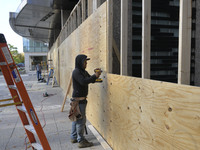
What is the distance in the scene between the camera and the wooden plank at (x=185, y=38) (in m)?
1.58

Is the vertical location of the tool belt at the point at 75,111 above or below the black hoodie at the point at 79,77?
below

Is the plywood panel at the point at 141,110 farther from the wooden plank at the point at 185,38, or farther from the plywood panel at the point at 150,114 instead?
the wooden plank at the point at 185,38

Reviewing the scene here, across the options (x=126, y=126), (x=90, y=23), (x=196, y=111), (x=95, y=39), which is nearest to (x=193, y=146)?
(x=196, y=111)

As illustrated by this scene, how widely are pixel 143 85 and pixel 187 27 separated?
0.86 metres

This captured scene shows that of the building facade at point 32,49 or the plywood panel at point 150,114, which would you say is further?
the building facade at point 32,49

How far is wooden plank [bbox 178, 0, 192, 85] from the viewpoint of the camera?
158 centimetres

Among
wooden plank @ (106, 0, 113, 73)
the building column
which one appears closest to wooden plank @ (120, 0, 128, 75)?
wooden plank @ (106, 0, 113, 73)

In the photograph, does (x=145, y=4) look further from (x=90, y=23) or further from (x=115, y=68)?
(x=90, y=23)

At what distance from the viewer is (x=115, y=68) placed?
3684mm

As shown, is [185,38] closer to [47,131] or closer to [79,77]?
[79,77]

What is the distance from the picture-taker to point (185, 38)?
1.60m

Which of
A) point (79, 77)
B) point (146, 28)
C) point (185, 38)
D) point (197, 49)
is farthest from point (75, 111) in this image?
point (197, 49)

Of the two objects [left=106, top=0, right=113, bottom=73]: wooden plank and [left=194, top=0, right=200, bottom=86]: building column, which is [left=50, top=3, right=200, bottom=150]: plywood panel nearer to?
[left=106, top=0, right=113, bottom=73]: wooden plank

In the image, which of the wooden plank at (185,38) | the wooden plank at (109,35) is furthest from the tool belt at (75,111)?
the wooden plank at (185,38)
